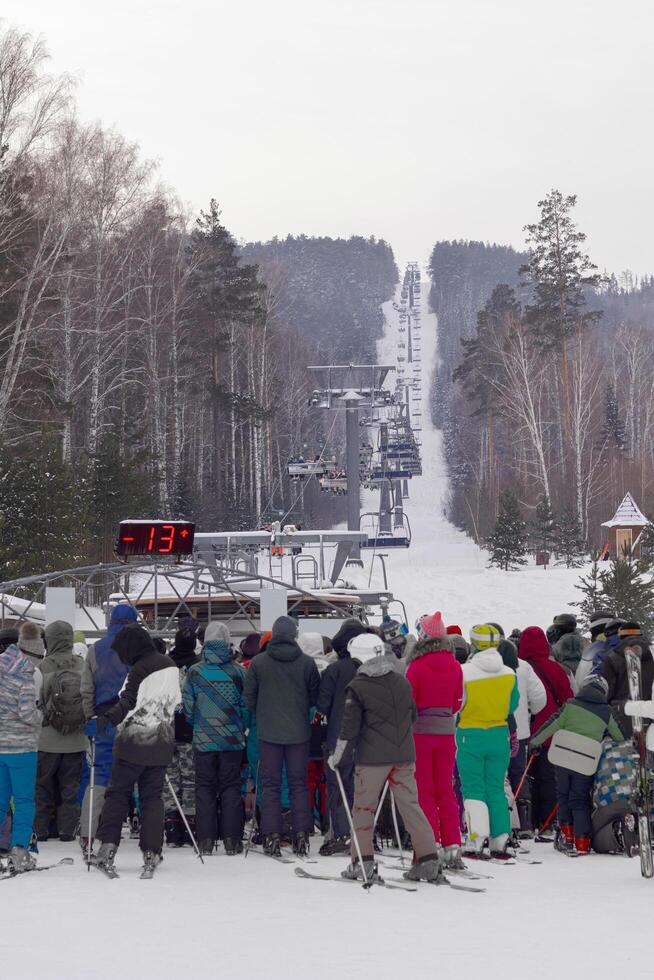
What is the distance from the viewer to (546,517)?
4384cm

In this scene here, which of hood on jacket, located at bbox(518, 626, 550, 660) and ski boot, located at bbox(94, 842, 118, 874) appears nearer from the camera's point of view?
ski boot, located at bbox(94, 842, 118, 874)

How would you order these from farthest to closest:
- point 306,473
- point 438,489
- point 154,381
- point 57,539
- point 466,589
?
point 438,489, point 154,381, point 306,473, point 466,589, point 57,539

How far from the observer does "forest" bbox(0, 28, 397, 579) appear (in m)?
28.4

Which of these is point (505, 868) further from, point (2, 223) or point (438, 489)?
point (438, 489)

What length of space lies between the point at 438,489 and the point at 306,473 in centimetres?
5124

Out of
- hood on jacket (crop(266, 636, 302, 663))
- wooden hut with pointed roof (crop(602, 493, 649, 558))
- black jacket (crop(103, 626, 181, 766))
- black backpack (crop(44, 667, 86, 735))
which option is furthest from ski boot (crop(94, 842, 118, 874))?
wooden hut with pointed roof (crop(602, 493, 649, 558))

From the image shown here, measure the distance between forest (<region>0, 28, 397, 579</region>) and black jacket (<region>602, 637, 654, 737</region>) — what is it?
16.0 meters

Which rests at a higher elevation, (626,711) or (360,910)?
(626,711)

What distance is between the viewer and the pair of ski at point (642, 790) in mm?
7953

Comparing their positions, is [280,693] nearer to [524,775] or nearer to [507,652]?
[507,652]

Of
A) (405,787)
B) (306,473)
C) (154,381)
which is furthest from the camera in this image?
(154,381)

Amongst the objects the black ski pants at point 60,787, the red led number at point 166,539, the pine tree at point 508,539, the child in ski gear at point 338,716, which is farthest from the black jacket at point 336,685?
the pine tree at point 508,539

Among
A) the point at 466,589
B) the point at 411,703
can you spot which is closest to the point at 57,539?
the point at 466,589

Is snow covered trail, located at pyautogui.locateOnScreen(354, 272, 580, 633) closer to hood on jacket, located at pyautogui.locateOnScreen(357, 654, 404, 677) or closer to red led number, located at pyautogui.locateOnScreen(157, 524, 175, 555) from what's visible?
red led number, located at pyautogui.locateOnScreen(157, 524, 175, 555)
